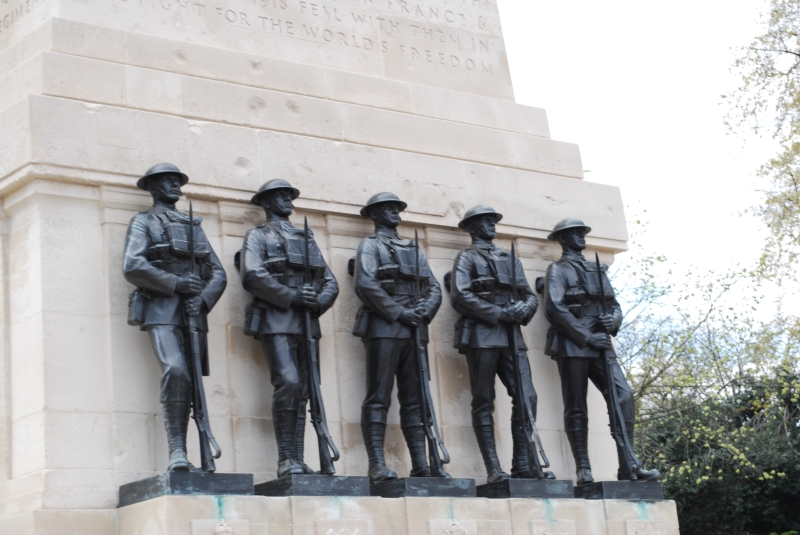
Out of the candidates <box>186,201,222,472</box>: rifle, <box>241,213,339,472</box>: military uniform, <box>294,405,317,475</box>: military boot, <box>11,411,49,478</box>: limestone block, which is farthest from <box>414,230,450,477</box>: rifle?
<box>11,411,49,478</box>: limestone block

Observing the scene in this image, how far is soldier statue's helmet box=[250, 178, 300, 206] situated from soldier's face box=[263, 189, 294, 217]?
51mm

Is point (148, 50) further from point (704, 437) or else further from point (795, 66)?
point (704, 437)

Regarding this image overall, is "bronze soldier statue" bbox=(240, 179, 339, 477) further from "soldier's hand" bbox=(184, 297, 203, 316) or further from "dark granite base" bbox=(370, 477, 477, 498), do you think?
"dark granite base" bbox=(370, 477, 477, 498)

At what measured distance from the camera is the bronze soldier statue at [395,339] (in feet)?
41.7

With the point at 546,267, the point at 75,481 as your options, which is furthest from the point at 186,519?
the point at 546,267

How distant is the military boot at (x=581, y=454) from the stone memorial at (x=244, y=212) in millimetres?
336

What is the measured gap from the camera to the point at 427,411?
1268cm

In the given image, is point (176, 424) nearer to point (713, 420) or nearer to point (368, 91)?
point (368, 91)

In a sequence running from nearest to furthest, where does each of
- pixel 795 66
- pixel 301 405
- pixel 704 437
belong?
pixel 301 405, pixel 795 66, pixel 704 437

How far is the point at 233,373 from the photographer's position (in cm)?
1248

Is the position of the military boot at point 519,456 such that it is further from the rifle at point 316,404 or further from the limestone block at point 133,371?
the limestone block at point 133,371

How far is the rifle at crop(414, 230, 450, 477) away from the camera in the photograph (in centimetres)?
1248

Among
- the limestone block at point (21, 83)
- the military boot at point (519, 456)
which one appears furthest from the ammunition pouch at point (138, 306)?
the military boot at point (519, 456)

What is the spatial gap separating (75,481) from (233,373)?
198 centimetres
